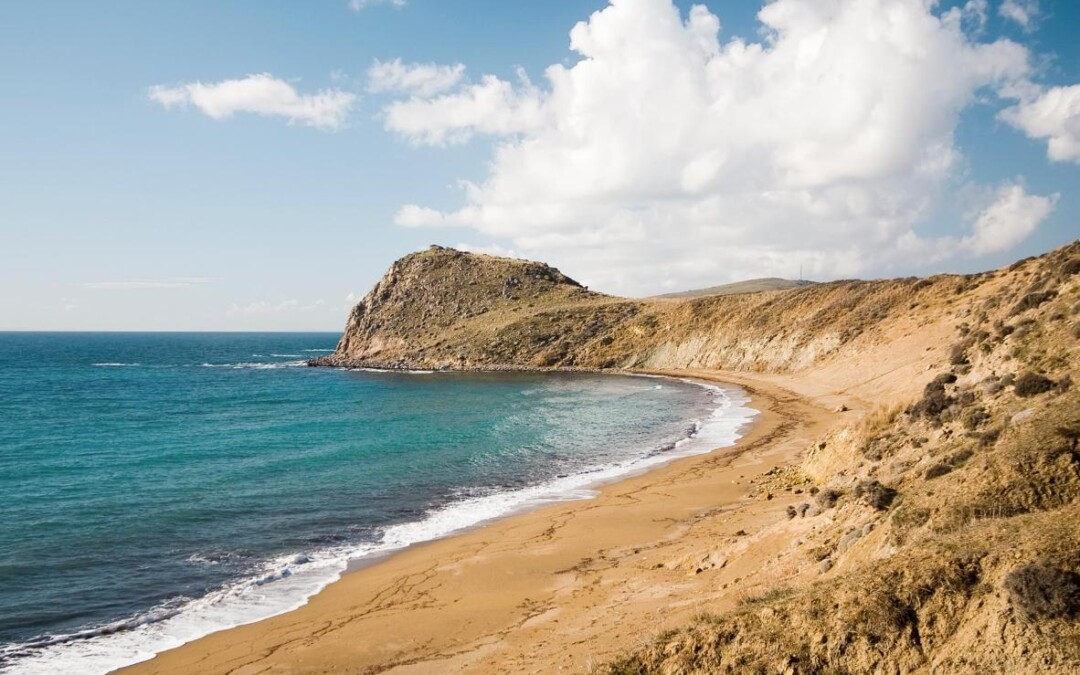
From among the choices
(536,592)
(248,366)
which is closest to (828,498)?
(536,592)

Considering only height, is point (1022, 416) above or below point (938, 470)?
above

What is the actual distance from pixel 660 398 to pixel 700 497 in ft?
116

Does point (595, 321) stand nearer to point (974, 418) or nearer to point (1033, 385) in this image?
point (974, 418)

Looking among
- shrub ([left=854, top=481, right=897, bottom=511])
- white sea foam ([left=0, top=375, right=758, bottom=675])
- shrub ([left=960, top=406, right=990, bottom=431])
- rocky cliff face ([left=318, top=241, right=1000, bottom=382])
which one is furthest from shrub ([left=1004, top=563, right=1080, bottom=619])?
rocky cliff face ([left=318, top=241, right=1000, bottom=382])

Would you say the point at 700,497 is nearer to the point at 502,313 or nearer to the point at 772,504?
the point at 772,504

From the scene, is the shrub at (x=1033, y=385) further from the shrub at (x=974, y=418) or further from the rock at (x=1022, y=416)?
the rock at (x=1022, y=416)

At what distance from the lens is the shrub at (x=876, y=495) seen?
12211 mm

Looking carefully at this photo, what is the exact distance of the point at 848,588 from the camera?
8695 millimetres

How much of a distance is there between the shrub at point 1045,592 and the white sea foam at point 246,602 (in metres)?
15.1

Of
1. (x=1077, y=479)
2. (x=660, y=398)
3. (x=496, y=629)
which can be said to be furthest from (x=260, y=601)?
(x=660, y=398)

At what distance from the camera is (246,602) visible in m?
16.4

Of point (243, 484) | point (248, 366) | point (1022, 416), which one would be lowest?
point (243, 484)

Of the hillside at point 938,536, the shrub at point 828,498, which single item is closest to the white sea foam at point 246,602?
the hillside at point 938,536

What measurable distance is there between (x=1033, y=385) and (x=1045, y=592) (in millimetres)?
9007
